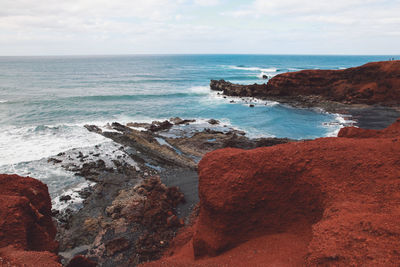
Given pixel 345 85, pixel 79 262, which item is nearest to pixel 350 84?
pixel 345 85

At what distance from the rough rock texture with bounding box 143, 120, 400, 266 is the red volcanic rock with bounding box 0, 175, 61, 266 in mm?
3444

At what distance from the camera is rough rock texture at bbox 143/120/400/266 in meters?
6.32

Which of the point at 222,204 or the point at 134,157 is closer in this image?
the point at 222,204

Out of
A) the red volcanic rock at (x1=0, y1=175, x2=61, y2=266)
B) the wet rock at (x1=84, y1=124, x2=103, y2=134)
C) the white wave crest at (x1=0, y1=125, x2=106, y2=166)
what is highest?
the red volcanic rock at (x1=0, y1=175, x2=61, y2=266)

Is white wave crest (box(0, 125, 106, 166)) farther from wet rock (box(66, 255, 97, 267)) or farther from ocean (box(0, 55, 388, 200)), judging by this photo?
wet rock (box(66, 255, 97, 267))

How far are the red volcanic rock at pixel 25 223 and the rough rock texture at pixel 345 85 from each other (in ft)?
134

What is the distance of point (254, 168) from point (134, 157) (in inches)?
546

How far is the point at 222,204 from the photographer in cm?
757

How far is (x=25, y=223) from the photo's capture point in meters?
6.66

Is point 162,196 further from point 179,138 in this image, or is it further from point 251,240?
point 179,138

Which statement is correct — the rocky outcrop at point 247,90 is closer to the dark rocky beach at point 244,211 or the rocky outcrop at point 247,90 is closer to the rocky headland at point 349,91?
the rocky headland at point 349,91

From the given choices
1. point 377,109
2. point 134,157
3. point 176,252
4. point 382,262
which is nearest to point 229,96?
point 377,109

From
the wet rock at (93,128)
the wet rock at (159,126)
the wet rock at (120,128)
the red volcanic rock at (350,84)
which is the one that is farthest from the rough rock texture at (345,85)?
the wet rock at (93,128)

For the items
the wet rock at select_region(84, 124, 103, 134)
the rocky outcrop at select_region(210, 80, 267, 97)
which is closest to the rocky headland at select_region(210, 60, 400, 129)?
the rocky outcrop at select_region(210, 80, 267, 97)
